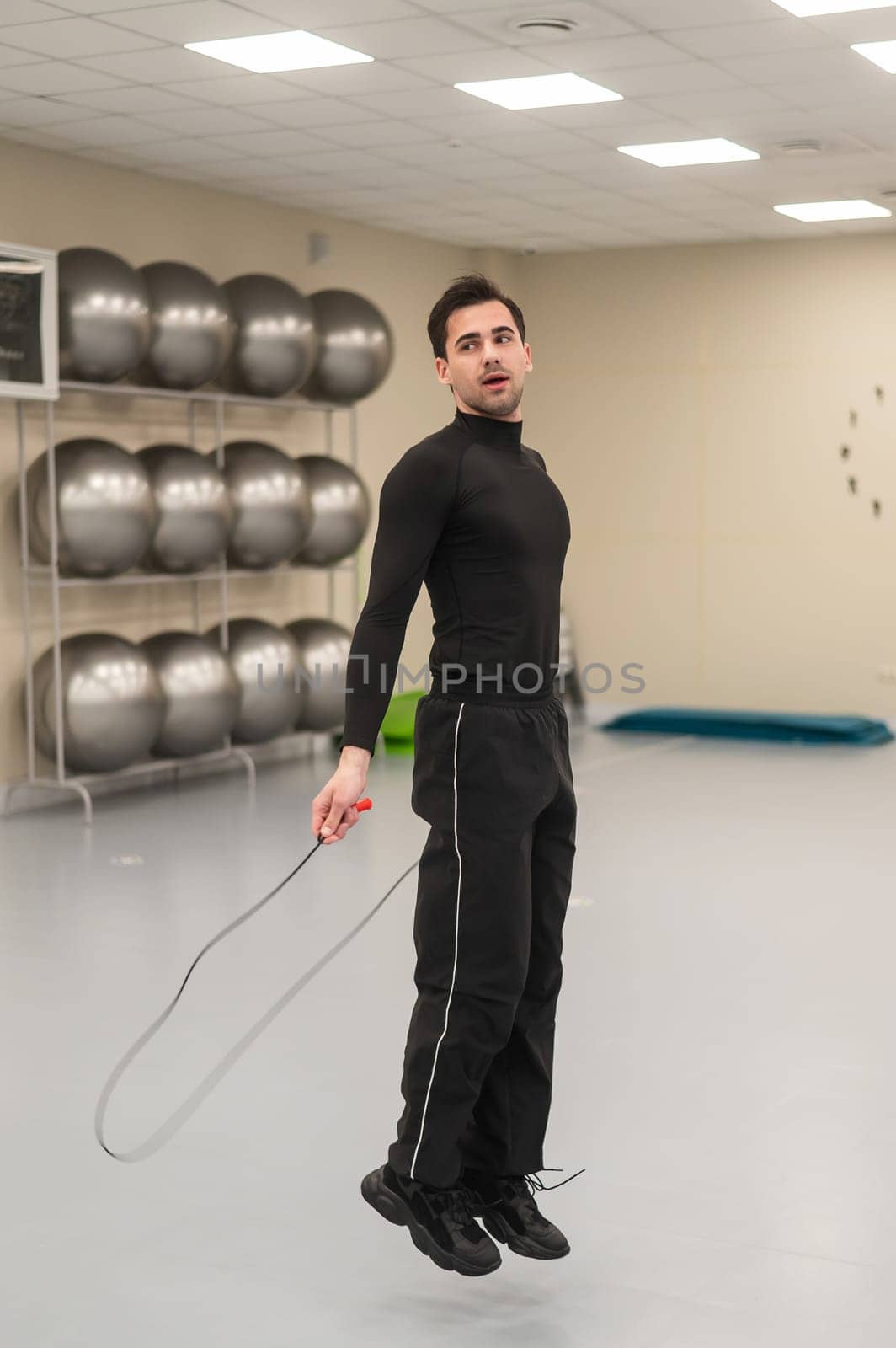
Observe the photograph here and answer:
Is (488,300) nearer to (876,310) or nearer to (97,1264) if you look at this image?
(97,1264)

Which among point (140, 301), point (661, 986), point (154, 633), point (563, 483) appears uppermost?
point (140, 301)

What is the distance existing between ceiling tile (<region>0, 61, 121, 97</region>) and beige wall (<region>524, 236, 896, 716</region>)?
4535mm

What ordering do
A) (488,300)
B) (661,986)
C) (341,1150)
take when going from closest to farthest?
(488,300) → (341,1150) → (661,986)

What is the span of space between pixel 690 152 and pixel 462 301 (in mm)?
4735

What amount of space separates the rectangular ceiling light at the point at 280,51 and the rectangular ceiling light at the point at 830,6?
136 cm

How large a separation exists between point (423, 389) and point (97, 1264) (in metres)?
7.16

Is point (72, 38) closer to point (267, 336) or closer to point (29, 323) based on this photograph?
point (29, 323)

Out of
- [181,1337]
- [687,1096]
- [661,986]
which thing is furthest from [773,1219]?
[661,986]

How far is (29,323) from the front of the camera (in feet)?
20.0

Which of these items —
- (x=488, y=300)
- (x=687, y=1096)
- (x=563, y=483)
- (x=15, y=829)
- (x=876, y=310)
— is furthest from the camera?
(x=563, y=483)

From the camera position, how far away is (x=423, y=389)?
30.2ft

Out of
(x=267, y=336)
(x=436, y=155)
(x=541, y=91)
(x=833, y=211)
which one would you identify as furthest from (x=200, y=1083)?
(x=833, y=211)

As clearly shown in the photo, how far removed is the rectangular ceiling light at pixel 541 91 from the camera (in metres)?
5.63

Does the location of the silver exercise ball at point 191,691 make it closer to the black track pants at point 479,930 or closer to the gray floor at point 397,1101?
the gray floor at point 397,1101
